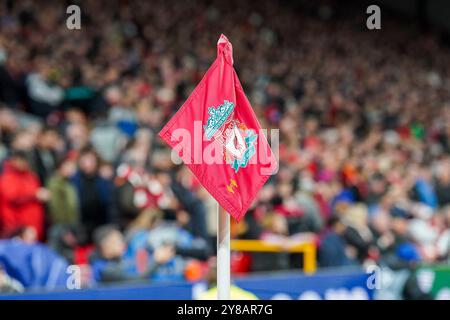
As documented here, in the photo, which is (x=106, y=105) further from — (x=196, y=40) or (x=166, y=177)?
(x=196, y=40)

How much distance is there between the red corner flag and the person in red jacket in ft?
14.7

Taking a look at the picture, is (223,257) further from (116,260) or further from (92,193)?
(92,193)

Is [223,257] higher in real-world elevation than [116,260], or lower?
higher

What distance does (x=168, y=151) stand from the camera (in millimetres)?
9656

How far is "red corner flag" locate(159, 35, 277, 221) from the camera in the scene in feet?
12.1

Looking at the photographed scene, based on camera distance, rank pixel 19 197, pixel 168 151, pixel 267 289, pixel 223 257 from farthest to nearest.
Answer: pixel 168 151 → pixel 19 197 → pixel 267 289 → pixel 223 257

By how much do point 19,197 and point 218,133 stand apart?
15.4 feet

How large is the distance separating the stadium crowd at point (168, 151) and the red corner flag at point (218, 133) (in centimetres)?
312

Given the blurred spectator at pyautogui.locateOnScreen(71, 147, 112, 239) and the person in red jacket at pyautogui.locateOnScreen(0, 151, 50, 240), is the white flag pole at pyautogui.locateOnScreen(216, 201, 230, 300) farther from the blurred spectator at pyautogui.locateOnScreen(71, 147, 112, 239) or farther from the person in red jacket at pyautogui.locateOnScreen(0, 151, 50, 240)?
the blurred spectator at pyautogui.locateOnScreen(71, 147, 112, 239)

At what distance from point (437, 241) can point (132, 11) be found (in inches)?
233

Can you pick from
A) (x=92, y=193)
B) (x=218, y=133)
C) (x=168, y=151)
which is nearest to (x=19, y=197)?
(x=92, y=193)

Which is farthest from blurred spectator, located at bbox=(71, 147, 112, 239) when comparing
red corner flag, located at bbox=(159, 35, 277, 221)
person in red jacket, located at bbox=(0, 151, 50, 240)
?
red corner flag, located at bbox=(159, 35, 277, 221)

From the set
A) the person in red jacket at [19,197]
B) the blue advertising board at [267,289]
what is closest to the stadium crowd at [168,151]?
the person in red jacket at [19,197]

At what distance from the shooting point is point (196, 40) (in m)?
14.2
